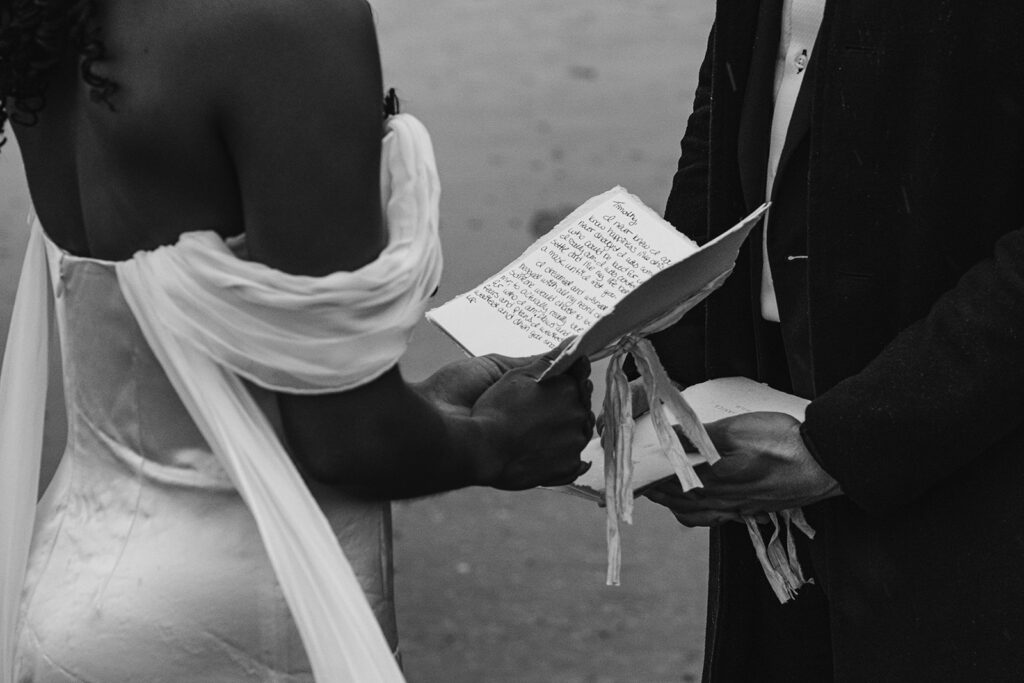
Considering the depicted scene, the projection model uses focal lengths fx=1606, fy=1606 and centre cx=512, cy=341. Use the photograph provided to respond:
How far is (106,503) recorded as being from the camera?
1778 millimetres

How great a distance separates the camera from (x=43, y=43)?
1.60 m

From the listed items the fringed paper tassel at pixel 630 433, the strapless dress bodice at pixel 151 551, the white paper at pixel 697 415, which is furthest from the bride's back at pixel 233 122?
the white paper at pixel 697 415

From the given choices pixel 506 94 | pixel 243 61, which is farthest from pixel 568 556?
pixel 243 61

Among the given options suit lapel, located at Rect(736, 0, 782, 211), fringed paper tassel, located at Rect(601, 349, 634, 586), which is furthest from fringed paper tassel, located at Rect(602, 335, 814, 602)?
suit lapel, located at Rect(736, 0, 782, 211)

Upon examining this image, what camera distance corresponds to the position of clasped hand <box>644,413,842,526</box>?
2143 millimetres

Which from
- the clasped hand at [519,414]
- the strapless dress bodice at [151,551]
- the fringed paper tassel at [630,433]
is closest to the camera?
the strapless dress bodice at [151,551]

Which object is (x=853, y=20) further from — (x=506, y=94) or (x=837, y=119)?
(x=506, y=94)

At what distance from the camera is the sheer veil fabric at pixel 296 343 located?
1.61 meters

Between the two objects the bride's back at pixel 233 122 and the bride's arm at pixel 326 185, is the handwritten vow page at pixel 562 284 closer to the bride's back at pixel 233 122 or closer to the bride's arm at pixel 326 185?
the bride's arm at pixel 326 185

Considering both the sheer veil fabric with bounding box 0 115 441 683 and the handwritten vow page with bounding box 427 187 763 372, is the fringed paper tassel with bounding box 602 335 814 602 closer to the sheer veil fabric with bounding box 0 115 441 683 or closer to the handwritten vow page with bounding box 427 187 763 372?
the handwritten vow page with bounding box 427 187 763 372

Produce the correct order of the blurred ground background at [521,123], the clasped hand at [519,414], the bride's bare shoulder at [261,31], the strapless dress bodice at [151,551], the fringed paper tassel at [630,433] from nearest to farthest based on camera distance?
the bride's bare shoulder at [261,31] → the strapless dress bodice at [151,551] → the clasped hand at [519,414] → the fringed paper tassel at [630,433] → the blurred ground background at [521,123]

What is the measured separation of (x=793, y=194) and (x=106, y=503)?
103cm

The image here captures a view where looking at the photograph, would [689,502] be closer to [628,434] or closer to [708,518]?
[708,518]

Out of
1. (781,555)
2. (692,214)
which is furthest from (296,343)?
(692,214)
